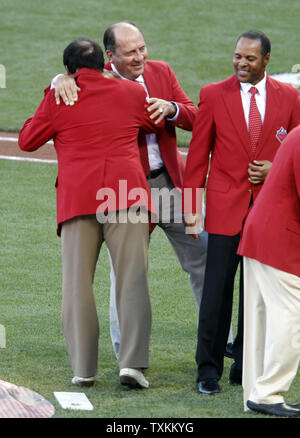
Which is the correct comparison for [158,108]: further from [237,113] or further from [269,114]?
[269,114]

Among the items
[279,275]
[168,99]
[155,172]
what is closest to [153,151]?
[155,172]

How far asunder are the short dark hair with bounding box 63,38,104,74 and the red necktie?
87 cm

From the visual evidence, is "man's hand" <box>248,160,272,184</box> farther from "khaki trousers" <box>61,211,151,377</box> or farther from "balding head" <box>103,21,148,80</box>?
"balding head" <box>103,21,148,80</box>

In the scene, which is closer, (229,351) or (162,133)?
(162,133)

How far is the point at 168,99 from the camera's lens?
5609 mm

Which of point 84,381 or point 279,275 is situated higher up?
point 279,275

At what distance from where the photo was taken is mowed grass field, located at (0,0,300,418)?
516cm

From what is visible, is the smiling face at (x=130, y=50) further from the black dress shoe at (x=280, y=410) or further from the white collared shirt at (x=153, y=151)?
the black dress shoe at (x=280, y=410)

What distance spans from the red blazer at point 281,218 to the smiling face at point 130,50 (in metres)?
1.21

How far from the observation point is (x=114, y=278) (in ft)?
17.8

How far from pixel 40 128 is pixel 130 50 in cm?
72

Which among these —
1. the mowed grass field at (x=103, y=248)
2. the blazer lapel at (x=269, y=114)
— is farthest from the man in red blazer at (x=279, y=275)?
the blazer lapel at (x=269, y=114)

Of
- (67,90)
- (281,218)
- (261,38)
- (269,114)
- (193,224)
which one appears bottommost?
(193,224)

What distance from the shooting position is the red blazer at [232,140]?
511cm
